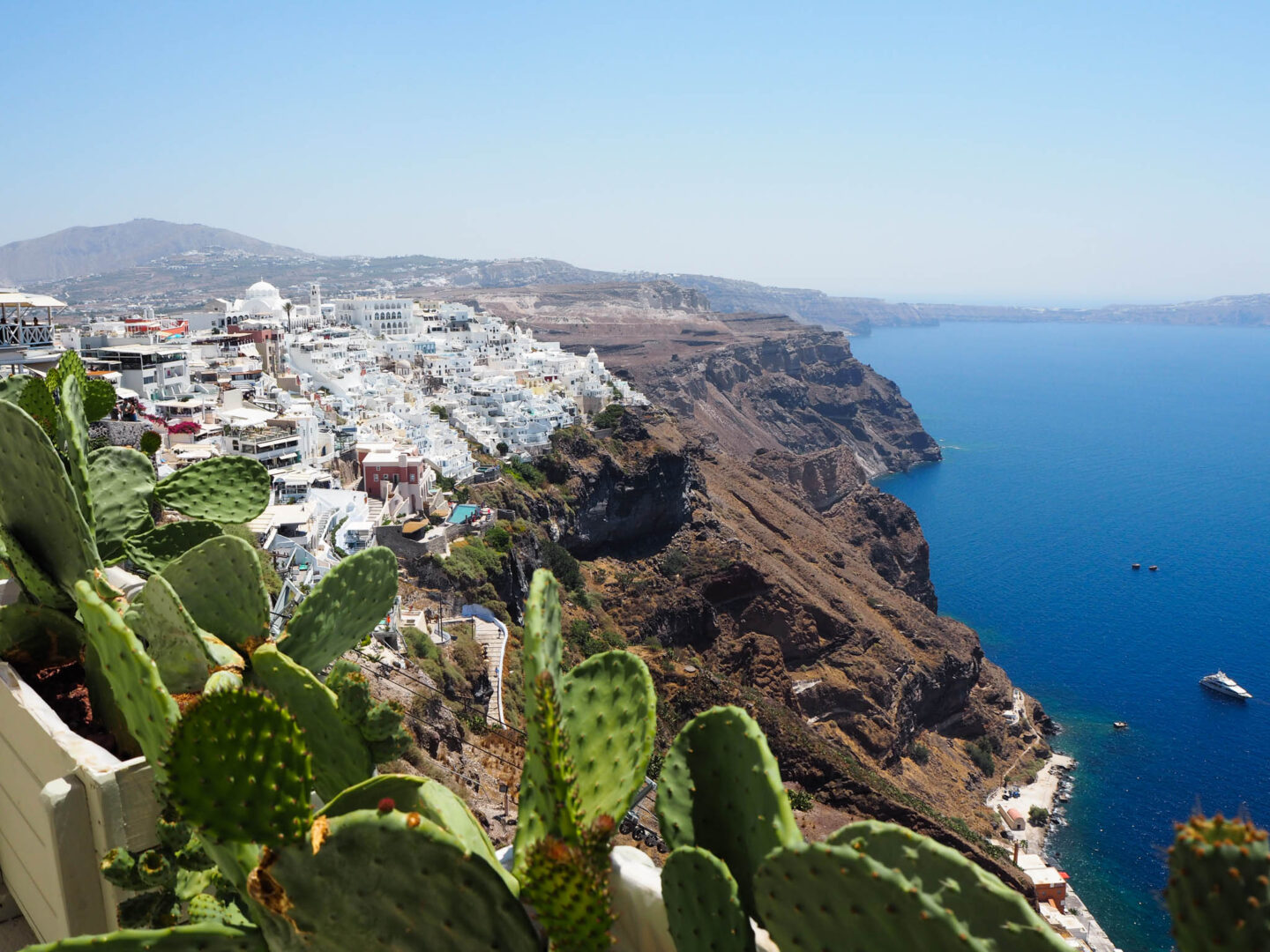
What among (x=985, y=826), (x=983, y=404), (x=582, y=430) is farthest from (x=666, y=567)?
(x=983, y=404)

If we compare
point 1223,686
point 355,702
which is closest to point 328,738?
point 355,702

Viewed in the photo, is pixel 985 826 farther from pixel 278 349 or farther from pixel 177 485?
pixel 278 349

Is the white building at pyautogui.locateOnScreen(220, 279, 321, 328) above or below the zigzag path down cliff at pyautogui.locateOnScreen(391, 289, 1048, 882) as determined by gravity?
above

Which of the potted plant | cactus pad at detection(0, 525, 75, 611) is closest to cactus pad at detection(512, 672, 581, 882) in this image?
the potted plant

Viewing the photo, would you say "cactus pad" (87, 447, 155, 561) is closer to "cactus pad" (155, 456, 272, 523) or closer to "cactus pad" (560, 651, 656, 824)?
"cactus pad" (155, 456, 272, 523)

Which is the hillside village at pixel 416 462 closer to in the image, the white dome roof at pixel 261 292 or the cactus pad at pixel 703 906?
the cactus pad at pixel 703 906

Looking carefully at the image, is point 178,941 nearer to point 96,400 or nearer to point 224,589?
point 224,589
